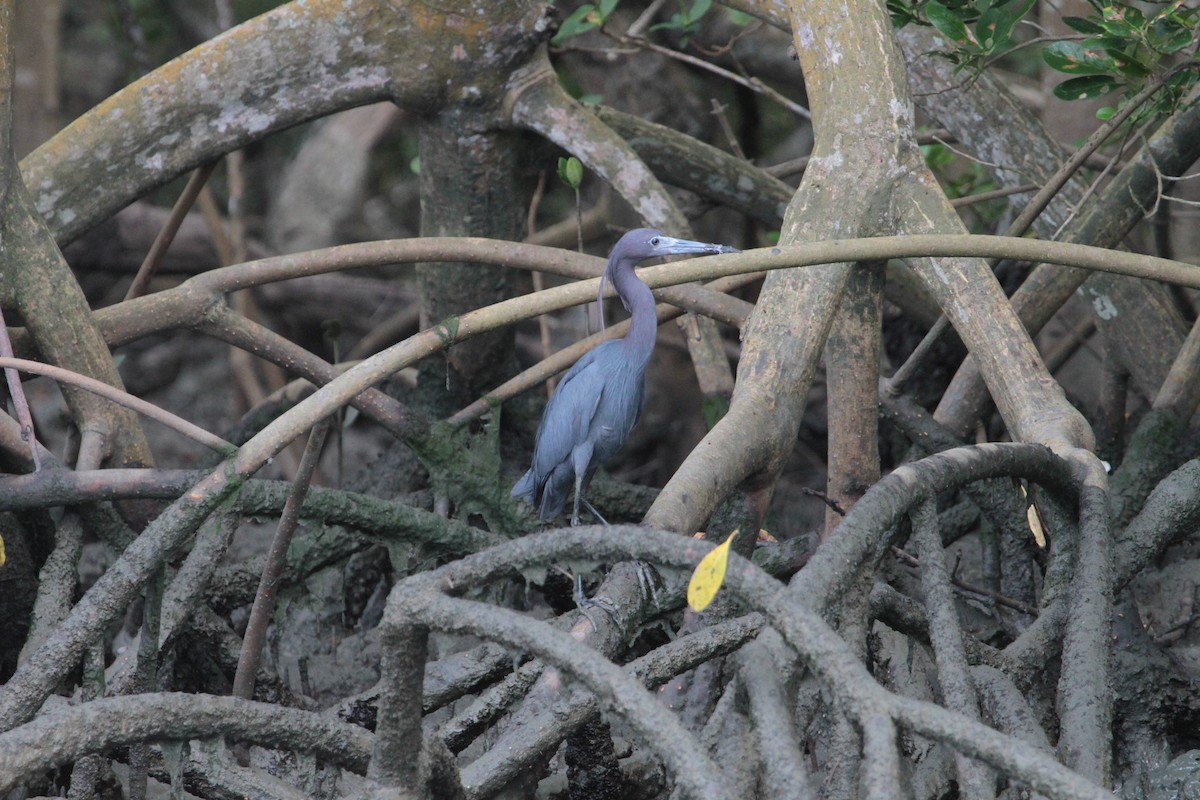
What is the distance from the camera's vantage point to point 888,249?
247cm

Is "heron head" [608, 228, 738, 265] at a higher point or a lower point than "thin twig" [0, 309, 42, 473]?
higher

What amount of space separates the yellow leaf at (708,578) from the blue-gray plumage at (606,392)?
1666mm

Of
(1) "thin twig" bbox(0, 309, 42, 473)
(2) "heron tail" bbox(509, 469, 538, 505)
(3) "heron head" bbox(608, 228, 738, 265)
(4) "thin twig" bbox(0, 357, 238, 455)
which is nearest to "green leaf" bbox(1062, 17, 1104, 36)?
(3) "heron head" bbox(608, 228, 738, 265)

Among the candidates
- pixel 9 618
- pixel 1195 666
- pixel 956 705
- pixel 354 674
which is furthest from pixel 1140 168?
pixel 9 618

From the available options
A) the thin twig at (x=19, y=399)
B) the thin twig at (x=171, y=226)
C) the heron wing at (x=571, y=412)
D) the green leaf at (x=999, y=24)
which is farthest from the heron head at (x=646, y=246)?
the thin twig at (x=171, y=226)

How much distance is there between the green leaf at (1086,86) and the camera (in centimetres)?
307

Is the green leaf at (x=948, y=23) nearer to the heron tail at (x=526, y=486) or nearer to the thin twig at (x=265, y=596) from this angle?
the heron tail at (x=526, y=486)

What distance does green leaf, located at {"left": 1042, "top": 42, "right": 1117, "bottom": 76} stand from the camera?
9.87 ft

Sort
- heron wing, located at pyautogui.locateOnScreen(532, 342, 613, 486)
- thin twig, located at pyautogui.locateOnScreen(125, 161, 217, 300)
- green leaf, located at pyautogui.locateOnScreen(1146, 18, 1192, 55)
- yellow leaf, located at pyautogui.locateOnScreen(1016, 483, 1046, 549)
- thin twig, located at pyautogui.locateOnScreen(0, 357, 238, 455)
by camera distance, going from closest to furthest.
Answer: thin twig, located at pyautogui.locateOnScreen(0, 357, 238, 455), yellow leaf, located at pyautogui.locateOnScreen(1016, 483, 1046, 549), green leaf, located at pyautogui.locateOnScreen(1146, 18, 1192, 55), heron wing, located at pyautogui.locateOnScreen(532, 342, 613, 486), thin twig, located at pyautogui.locateOnScreen(125, 161, 217, 300)

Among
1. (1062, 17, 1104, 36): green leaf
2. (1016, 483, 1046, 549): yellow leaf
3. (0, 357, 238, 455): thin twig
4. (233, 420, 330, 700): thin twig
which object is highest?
(1062, 17, 1104, 36): green leaf

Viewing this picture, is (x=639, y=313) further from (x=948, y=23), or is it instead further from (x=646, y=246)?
(x=948, y=23)

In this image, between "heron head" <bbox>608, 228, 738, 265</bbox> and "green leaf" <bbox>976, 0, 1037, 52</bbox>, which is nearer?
"green leaf" <bbox>976, 0, 1037, 52</bbox>

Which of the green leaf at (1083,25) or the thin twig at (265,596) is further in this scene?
the green leaf at (1083,25)

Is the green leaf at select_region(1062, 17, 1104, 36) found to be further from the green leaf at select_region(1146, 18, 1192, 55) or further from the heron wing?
the heron wing
